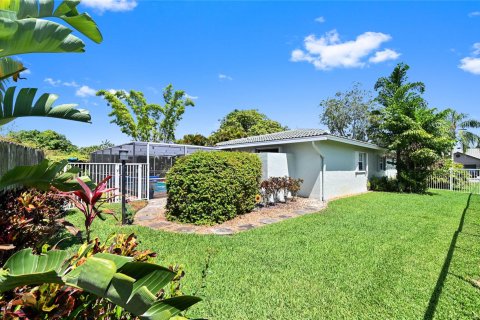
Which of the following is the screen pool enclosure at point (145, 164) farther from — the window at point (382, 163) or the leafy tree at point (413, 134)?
the window at point (382, 163)

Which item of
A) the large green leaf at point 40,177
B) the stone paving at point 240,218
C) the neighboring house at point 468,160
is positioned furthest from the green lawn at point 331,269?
the neighboring house at point 468,160

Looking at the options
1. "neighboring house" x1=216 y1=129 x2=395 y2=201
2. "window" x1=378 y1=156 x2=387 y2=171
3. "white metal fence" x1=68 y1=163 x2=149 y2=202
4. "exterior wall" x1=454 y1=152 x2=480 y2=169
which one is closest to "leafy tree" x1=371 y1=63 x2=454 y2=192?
"window" x1=378 y1=156 x2=387 y2=171

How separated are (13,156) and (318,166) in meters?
11.6

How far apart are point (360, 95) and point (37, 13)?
120 ft

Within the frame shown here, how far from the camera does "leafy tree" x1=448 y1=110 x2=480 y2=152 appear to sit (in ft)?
93.9

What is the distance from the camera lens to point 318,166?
42.1 feet

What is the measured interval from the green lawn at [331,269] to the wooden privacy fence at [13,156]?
2.53 meters

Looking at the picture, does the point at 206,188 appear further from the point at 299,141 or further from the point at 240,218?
the point at 299,141

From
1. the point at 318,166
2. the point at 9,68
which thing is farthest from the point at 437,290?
the point at 318,166

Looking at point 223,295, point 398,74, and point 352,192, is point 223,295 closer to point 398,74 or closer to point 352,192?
point 352,192

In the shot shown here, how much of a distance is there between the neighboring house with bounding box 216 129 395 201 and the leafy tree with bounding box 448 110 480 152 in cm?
2135

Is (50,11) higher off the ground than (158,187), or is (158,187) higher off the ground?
(50,11)

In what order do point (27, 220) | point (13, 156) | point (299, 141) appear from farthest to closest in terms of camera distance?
point (299, 141) < point (13, 156) < point (27, 220)

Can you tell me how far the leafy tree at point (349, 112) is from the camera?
33156mm
